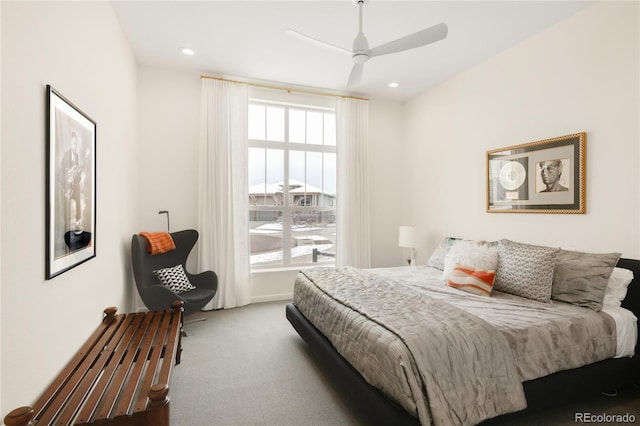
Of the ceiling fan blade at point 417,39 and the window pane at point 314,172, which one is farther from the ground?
the ceiling fan blade at point 417,39

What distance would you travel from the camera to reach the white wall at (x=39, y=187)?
1.20 metres

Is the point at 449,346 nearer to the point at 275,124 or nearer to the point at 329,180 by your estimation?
the point at 329,180

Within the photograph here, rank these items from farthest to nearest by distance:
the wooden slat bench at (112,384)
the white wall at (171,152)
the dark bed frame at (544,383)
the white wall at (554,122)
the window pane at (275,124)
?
the window pane at (275,124), the white wall at (171,152), the white wall at (554,122), the dark bed frame at (544,383), the wooden slat bench at (112,384)

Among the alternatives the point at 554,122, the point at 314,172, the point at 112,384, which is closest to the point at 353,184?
the point at 314,172

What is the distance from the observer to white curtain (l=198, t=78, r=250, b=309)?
401 centimetres

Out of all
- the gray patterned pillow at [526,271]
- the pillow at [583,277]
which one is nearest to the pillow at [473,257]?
the gray patterned pillow at [526,271]

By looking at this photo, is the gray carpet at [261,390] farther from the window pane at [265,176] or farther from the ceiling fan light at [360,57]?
the ceiling fan light at [360,57]

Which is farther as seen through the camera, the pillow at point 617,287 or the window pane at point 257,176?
the window pane at point 257,176

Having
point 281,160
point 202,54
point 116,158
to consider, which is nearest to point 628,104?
point 281,160

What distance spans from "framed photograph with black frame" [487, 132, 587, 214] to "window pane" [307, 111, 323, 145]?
240 centimetres

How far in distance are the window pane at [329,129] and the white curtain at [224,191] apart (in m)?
1.29

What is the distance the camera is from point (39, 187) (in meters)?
1.43

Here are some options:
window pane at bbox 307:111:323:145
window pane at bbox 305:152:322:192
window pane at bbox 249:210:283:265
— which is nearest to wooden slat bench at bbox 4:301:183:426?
window pane at bbox 249:210:283:265

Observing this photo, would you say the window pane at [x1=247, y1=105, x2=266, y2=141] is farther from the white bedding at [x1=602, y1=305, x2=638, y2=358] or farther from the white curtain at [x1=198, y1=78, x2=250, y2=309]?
the white bedding at [x1=602, y1=305, x2=638, y2=358]
